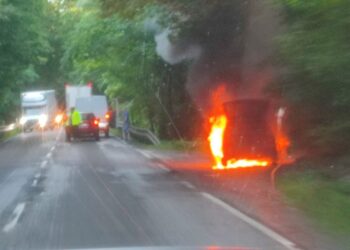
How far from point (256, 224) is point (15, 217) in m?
4.15

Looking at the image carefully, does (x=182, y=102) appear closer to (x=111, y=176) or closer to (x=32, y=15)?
(x=32, y=15)

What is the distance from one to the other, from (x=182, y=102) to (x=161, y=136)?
3377mm

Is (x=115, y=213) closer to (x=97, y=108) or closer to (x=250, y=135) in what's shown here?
(x=250, y=135)

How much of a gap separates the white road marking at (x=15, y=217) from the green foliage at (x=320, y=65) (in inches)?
211

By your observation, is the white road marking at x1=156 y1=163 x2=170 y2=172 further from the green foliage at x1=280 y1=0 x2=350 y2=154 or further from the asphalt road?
the green foliage at x1=280 y1=0 x2=350 y2=154

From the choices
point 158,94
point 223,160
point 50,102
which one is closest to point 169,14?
point 223,160

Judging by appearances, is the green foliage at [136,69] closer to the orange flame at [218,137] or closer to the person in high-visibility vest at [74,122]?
the person in high-visibility vest at [74,122]

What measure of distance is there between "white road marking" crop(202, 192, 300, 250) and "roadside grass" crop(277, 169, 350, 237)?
745 mm

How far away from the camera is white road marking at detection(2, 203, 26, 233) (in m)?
13.2

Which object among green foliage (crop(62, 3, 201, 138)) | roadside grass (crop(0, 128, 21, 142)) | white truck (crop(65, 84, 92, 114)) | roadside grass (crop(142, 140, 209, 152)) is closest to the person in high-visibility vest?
green foliage (crop(62, 3, 201, 138))

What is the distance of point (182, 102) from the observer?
136 ft

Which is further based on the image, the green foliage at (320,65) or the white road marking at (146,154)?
the white road marking at (146,154)

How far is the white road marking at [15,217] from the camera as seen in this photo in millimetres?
13227

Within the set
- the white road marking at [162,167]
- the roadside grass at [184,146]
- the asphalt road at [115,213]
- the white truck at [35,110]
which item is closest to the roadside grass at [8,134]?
the white truck at [35,110]
